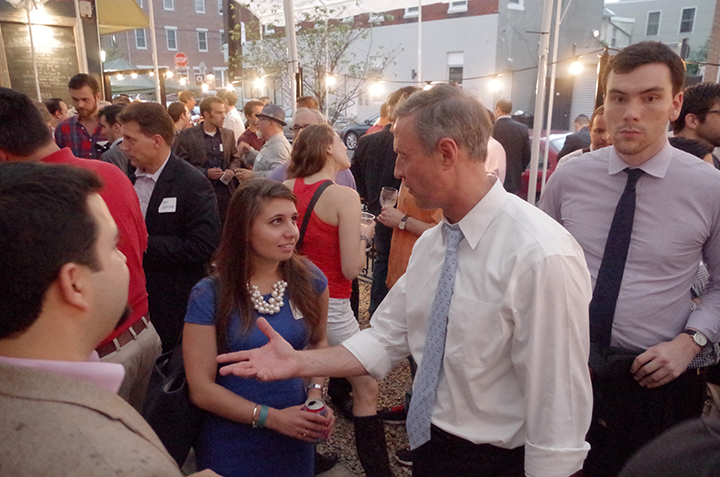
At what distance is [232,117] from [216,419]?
22.6 ft

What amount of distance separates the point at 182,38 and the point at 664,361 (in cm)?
4709

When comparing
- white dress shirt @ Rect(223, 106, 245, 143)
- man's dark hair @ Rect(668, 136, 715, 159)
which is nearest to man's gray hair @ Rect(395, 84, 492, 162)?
man's dark hair @ Rect(668, 136, 715, 159)

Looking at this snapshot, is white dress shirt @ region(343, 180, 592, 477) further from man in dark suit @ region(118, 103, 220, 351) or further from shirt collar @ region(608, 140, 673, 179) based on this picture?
man in dark suit @ region(118, 103, 220, 351)

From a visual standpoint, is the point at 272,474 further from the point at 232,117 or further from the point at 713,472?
the point at 232,117

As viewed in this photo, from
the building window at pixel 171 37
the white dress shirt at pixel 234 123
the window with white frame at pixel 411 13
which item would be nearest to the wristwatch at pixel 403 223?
the white dress shirt at pixel 234 123

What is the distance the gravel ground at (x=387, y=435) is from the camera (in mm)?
3090

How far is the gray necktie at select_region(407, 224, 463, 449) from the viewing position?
5.02ft

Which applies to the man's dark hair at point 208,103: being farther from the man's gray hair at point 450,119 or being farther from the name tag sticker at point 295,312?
the man's gray hair at point 450,119

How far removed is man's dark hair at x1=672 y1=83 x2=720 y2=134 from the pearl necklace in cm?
259

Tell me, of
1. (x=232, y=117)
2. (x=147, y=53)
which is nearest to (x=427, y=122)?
(x=232, y=117)

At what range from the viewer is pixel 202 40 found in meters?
43.5

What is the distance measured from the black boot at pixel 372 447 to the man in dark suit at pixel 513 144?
18.3 feet

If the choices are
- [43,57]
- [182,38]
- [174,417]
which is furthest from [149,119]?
[182,38]

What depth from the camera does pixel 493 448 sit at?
4.96ft
